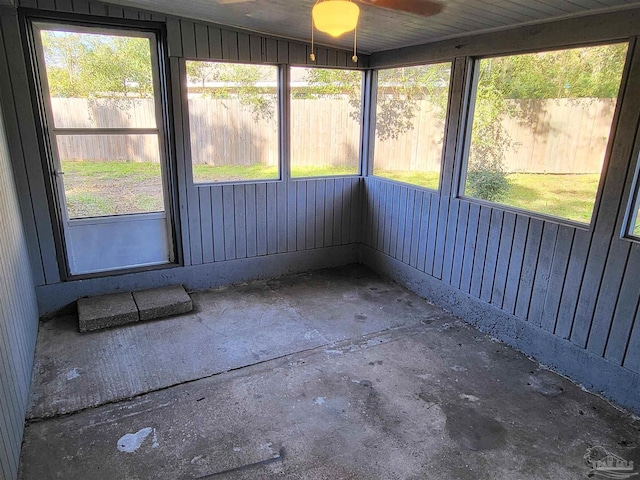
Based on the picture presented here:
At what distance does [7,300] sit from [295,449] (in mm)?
1801

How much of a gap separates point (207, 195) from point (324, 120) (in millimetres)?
1433

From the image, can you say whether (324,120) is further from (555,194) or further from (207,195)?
(555,194)

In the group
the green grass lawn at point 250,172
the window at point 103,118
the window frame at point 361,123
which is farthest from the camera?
the window frame at point 361,123

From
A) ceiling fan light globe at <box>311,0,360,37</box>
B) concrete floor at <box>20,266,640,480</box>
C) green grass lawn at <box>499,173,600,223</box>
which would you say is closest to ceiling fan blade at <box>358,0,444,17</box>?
ceiling fan light globe at <box>311,0,360,37</box>

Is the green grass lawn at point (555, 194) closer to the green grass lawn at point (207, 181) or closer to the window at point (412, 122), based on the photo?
the green grass lawn at point (207, 181)

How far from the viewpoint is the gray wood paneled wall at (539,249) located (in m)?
2.45

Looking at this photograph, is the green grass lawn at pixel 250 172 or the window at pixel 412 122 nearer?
the window at pixel 412 122

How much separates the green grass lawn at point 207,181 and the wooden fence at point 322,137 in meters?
0.07

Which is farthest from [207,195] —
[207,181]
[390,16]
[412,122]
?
[390,16]

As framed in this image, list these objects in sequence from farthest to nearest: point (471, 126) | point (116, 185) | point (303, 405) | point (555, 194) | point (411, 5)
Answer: point (116, 185) < point (471, 126) < point (555, 194) < point (303, 405) < point (411, 5)

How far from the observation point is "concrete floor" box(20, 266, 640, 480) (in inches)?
83.1

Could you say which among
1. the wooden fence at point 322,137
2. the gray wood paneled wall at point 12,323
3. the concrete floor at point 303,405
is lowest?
the concrete floor at point 303,405

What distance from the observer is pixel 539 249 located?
116 inches

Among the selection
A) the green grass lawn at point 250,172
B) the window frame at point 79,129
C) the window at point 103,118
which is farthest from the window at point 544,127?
the window at point 103,118
